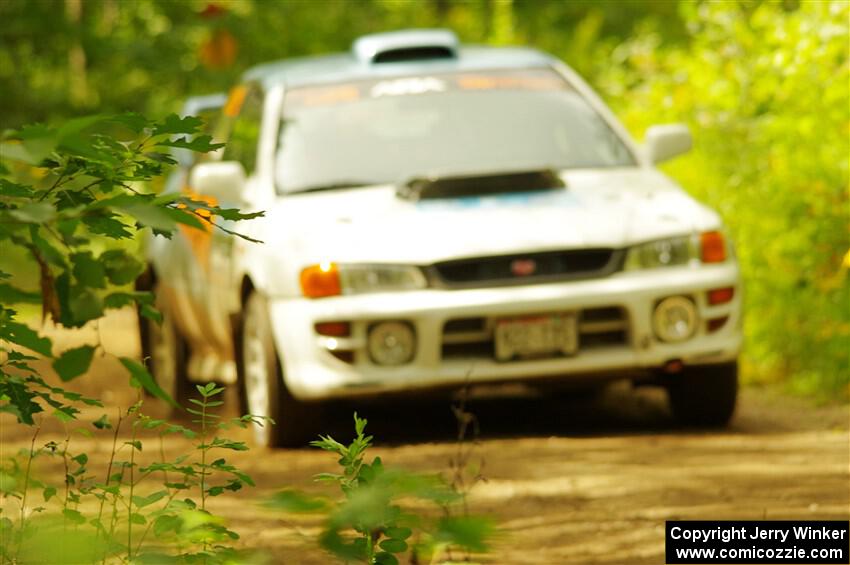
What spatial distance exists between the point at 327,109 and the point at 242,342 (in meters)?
1.23

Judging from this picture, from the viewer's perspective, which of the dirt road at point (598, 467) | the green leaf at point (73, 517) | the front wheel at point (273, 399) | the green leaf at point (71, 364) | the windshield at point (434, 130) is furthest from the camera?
the windshield at point (434, 130)

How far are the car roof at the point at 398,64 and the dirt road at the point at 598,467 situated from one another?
165cm

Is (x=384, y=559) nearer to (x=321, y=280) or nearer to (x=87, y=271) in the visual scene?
(x=87, y=271)

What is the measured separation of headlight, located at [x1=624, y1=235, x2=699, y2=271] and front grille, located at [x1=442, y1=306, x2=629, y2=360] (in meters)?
0.22

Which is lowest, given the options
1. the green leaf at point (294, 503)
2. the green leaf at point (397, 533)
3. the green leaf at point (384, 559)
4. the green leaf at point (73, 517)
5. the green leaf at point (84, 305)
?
the green leaf at point (384, 559)

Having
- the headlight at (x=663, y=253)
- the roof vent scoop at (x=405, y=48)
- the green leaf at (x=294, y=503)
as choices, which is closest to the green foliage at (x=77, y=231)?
the green leaf at (x=294, y=503)

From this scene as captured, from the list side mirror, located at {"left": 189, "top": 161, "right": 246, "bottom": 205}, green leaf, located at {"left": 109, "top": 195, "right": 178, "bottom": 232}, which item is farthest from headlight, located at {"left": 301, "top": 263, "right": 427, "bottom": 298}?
green leaf, located at {"left": 109, "top": 195, "right": 178, "bottom": 232}

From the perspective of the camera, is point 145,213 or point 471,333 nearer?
point 145,213

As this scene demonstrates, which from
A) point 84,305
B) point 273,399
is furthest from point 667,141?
point 84,305

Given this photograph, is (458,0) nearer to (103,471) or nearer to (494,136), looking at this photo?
(494,136)

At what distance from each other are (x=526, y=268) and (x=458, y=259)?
11.5 inches

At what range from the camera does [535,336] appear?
7441 mm

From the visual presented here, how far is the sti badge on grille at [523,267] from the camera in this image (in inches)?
294

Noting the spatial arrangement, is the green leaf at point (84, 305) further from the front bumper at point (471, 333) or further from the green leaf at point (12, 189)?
the front bumper at point (471, 333)
